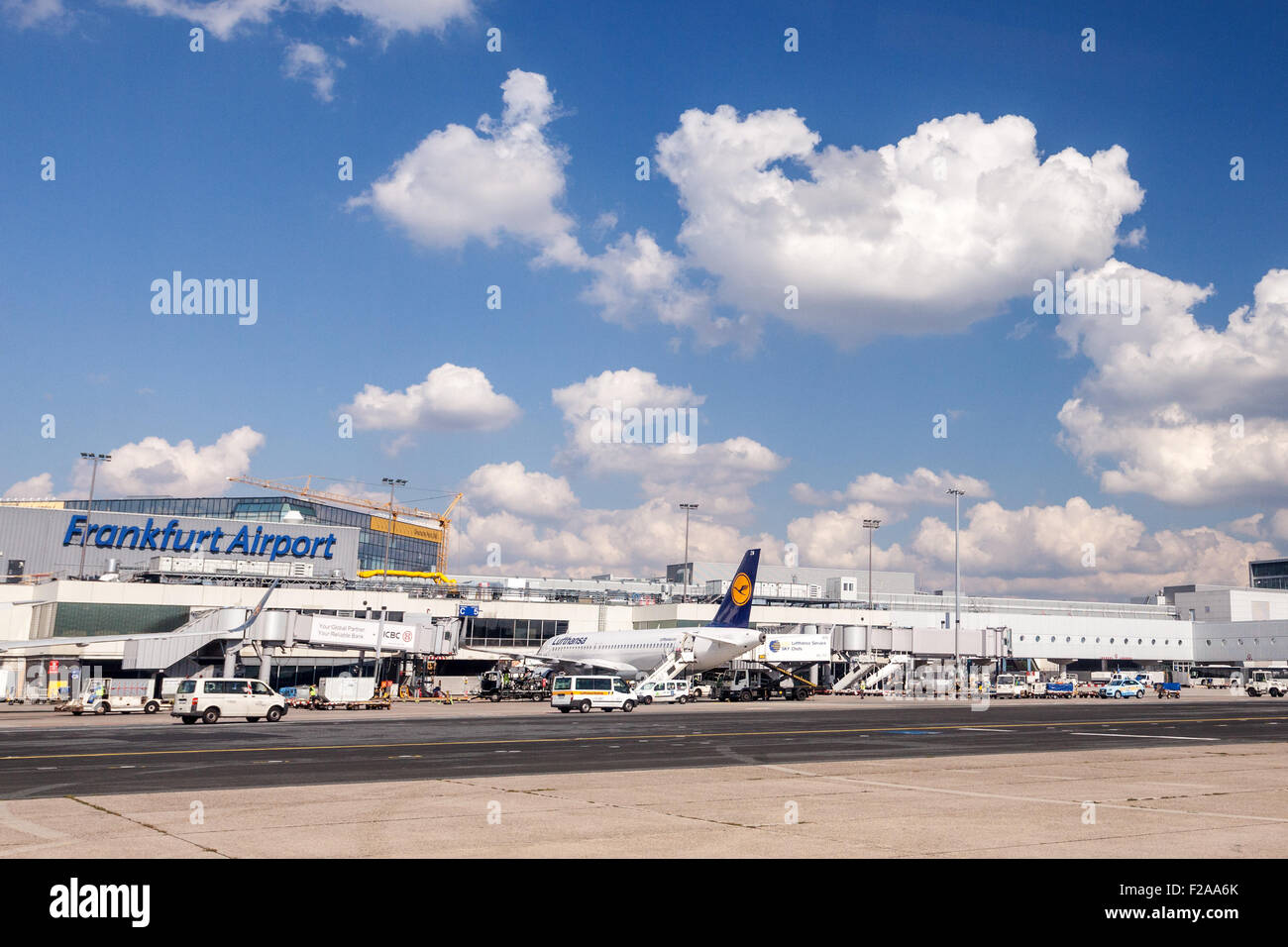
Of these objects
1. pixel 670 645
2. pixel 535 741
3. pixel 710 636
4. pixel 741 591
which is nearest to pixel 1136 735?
pixel 535 741

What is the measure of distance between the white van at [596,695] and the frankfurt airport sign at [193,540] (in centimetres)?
7881

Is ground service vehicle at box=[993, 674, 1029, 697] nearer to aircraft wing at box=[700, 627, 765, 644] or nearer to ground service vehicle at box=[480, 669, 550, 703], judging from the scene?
aircraft wing at box=[700, 627, 765, 644]

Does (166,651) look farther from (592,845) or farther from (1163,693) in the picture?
(1163,693)

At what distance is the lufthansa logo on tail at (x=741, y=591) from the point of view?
263ft

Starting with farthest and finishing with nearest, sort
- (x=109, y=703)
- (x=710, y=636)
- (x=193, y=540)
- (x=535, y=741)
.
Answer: (x=193, y=540), (x=710, y=636), (x=109, y=703), (x=535, y=741)

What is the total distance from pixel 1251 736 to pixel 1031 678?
6626 centimetres

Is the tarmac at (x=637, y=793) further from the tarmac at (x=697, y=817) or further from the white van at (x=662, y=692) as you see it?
the white van at (x=662, y=692)

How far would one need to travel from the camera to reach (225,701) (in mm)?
46438

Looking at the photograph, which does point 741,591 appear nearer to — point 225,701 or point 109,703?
point 225,701

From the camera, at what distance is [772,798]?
2050 centimetres

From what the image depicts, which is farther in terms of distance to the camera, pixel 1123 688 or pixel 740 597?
pixel 1123 688

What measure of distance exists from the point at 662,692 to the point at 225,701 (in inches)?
1334

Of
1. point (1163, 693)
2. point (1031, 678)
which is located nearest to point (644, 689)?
point (1031, 678)

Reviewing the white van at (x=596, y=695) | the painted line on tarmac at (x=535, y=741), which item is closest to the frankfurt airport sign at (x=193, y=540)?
the white van at (x=596, y=695)
